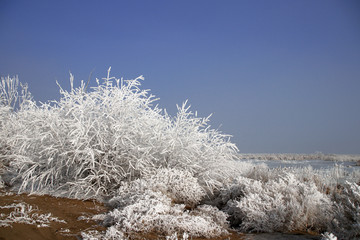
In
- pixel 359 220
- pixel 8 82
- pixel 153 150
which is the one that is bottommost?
pixel 359 220

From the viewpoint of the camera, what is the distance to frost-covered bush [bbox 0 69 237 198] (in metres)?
6.55

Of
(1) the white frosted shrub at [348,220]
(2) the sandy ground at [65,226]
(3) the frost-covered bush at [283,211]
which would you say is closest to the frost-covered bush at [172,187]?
(2) the sandy ground at [65,226]

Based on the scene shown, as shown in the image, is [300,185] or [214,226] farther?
[300,185]

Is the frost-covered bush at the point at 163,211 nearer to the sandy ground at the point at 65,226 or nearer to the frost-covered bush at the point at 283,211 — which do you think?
the sandy ground at the point at 65,226

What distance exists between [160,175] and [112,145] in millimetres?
1321

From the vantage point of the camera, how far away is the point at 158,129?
23.5 feet

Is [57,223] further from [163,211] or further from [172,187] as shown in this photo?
[172,187]

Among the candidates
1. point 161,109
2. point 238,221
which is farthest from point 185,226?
point 161,109

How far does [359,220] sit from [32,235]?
458cm

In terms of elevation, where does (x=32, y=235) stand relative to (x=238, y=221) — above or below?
below

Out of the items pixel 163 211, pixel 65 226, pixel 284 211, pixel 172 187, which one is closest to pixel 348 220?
pixel 284 211

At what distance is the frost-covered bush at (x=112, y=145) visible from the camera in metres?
6.55

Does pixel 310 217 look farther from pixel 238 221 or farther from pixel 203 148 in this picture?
pixel 203 148

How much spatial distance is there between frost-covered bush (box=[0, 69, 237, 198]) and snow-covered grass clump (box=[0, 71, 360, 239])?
0.08ft
